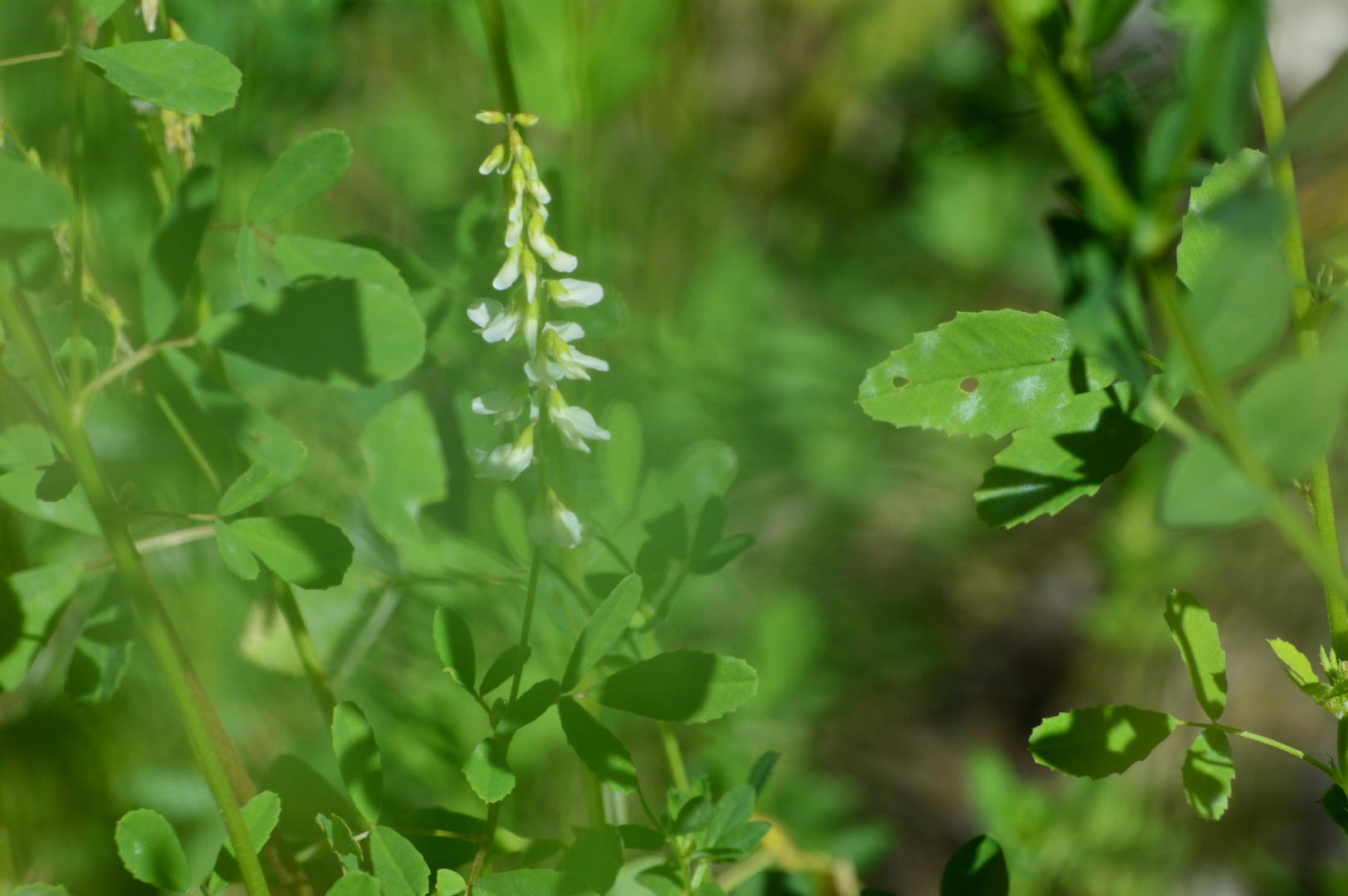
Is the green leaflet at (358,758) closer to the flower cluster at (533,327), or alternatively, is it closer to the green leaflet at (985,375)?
the flower cluster at (533,327)

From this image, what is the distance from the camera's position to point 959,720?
1319 millimetres

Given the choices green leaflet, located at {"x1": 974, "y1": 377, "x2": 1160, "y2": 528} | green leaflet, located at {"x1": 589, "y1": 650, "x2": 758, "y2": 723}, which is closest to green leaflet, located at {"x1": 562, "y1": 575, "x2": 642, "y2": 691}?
green leaflet, located at {"x1": 589, "y1": 650, "x2": 758, "y2": 723}

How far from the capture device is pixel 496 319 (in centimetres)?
30

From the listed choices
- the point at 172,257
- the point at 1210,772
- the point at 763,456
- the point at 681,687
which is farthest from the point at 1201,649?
the point at 763,456

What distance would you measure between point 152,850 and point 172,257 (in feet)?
0.67

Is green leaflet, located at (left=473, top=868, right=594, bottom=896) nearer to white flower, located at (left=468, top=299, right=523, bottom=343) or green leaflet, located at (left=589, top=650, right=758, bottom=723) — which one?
green leaflet, located at (left=589, top=650, right=758, bottom=723)

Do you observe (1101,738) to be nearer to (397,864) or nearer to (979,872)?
(979,872)

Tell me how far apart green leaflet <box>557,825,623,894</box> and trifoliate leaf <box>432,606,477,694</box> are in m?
0.07

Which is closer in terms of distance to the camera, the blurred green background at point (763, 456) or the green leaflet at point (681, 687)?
the green leaflet at point (681, 687)

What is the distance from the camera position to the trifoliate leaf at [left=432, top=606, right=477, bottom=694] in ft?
1.05

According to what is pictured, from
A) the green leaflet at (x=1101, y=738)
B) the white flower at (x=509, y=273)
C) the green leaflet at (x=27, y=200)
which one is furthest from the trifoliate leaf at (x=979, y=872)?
the green leaflet at (x=27, y=200)

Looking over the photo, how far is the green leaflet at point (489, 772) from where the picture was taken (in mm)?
300

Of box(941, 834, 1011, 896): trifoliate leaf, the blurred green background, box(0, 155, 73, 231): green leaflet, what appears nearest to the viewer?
box(0, 155, 73, 231): green leaflet

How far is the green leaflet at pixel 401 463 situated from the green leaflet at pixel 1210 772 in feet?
1.11
